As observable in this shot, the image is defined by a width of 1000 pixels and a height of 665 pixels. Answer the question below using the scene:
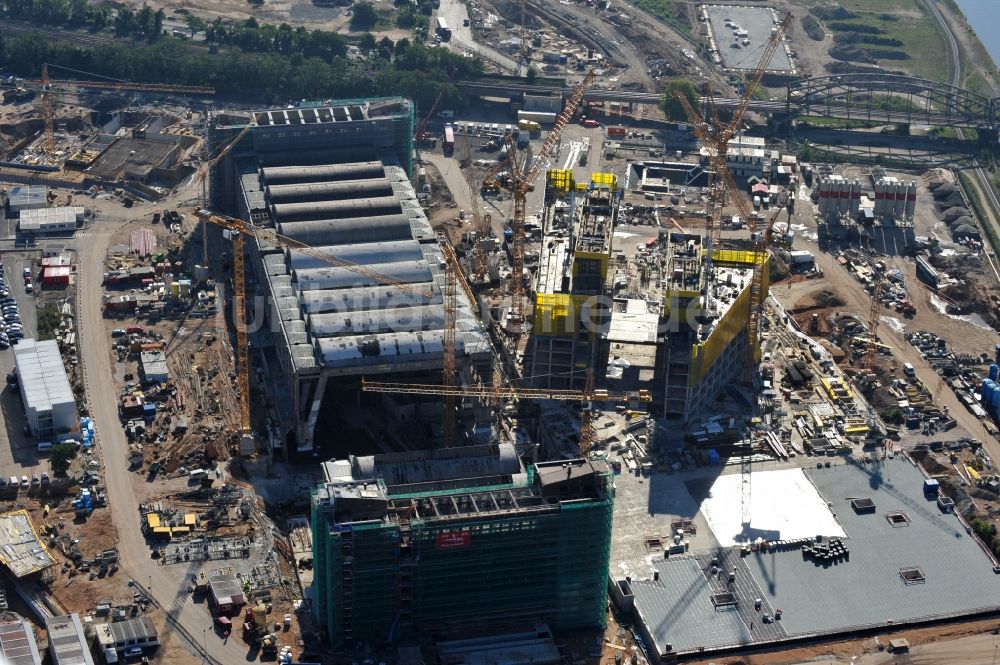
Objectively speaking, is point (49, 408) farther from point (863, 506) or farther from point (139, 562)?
point (863, 506)

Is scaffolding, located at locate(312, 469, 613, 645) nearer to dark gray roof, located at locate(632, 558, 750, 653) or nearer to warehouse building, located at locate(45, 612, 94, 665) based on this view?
dark gray roof, located at locate(632, 558, 750, 653)

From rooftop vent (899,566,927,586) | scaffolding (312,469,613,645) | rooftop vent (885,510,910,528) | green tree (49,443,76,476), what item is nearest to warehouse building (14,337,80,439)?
green tree (49,443,76,476)

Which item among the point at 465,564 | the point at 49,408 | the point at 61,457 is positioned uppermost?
the point at 465,564

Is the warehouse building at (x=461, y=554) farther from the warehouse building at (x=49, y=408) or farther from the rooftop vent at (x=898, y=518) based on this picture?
the warehouse building at (x=49, y=408)

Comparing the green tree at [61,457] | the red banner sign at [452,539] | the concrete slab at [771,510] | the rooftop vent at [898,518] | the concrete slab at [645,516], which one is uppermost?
the red banner sign at [452,539]

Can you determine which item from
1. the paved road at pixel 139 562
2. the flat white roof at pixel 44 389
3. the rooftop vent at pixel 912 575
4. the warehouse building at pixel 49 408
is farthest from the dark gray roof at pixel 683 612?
the flat white roof at pixel 44 389

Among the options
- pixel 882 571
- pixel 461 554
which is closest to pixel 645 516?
pixel 882 571
